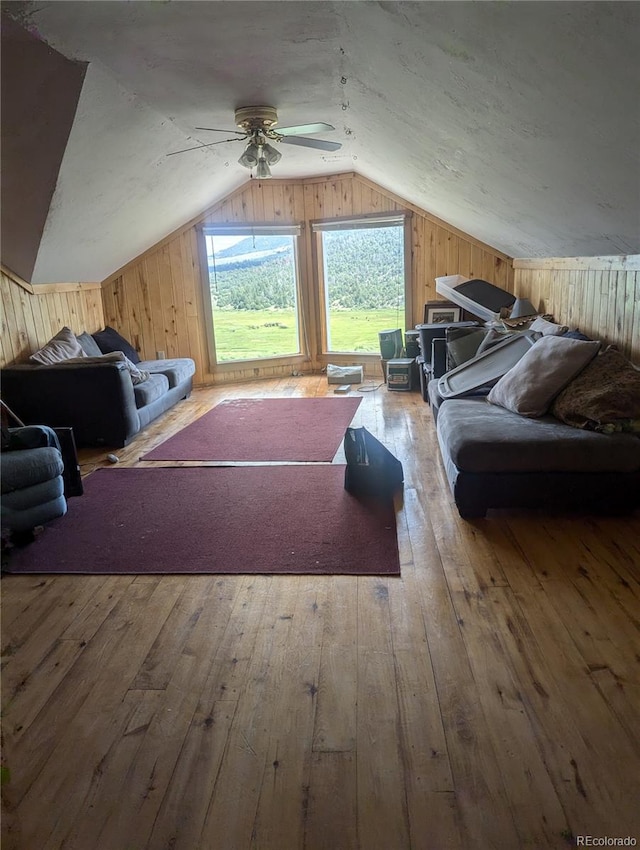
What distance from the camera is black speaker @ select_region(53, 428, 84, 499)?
11.4 ft

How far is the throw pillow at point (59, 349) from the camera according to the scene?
15.4 feet

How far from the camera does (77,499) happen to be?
3.53 m

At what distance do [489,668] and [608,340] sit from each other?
261cm

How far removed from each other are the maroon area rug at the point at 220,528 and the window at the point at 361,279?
3.57 m

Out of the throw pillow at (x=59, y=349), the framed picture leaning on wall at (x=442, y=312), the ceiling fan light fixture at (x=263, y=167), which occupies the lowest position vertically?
the throw pillow at (x=59, y=349)

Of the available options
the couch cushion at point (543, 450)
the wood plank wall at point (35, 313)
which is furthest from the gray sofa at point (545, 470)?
the wood plank wall at point (35, 313)

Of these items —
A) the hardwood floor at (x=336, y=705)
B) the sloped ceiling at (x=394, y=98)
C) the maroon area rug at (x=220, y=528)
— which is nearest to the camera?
the hardwood floor at (x=336, y=705)

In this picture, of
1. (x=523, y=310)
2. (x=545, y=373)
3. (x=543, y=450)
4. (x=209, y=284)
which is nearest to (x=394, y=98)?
(x=545, y=373)

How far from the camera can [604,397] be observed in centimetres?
295

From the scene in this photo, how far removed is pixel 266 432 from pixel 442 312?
2.66 metres

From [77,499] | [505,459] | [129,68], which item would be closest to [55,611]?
[77,499]

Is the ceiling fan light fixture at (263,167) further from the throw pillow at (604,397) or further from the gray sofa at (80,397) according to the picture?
the throw pillow at (604,397)

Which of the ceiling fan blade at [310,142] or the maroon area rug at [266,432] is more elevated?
the ceiling fan blade at [310,142]

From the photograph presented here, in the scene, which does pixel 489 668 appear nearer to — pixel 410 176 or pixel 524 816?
pixel 524 816
